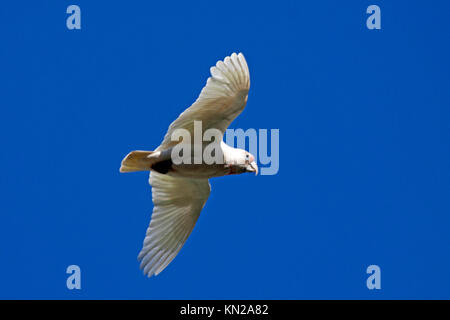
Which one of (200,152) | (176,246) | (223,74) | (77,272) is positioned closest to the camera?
(223,74)

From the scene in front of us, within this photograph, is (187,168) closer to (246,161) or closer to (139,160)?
(139,160)

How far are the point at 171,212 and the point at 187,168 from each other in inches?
46.3

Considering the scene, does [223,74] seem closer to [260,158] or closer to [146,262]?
[260,158]

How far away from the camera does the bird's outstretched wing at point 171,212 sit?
39.7 feet

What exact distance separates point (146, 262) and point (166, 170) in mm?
1468

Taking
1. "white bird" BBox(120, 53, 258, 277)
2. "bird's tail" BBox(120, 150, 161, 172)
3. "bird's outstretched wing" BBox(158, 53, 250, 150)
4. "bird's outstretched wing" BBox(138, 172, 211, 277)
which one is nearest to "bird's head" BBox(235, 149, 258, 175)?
"white bird" BBox(120, 53, 258, 277)

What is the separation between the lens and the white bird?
419 inches

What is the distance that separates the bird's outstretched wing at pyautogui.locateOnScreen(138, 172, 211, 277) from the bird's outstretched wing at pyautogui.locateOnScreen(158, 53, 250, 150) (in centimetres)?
114

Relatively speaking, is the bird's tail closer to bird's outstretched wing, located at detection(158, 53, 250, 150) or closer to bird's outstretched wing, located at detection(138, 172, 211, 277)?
bird's outstretched wing, located at detection(158, 53, 250, 150)

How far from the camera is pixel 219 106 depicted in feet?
35.9

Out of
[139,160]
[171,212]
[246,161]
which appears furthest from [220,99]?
[171,212]

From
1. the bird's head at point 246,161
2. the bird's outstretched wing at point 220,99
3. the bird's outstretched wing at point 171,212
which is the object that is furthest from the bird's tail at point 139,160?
the bird's head at point 246,161

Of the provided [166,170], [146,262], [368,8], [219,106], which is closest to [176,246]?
[146,262]

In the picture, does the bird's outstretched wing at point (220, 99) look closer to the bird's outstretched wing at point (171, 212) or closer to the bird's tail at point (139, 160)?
the bird's tail at point (139, 160)
